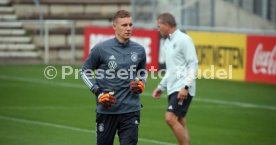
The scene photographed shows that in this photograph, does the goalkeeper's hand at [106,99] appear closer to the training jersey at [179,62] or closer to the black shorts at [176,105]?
the training jersey at [179,62]

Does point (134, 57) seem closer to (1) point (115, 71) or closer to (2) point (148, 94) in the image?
(1) point (115, 71)

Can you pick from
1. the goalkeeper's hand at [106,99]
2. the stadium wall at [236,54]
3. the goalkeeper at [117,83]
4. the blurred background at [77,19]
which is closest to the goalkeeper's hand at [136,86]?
the goalkeeper at [117,83]

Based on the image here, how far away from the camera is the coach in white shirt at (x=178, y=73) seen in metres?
13.3

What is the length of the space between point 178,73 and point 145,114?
6074mm

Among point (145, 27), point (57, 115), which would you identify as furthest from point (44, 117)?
point (145, 27)

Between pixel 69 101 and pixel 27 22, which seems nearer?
pixel 69 101

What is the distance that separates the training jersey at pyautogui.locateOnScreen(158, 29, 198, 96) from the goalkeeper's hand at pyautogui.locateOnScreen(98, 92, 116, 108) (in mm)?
3050

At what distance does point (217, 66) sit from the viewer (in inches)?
1098

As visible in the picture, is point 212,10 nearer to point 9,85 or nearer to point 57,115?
point 9,85

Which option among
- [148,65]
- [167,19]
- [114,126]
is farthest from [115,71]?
[148,65]

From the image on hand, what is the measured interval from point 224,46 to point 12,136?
43.2ft

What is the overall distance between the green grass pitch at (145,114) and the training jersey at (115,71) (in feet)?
14.5

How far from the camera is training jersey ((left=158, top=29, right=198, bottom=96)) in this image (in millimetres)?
13323
